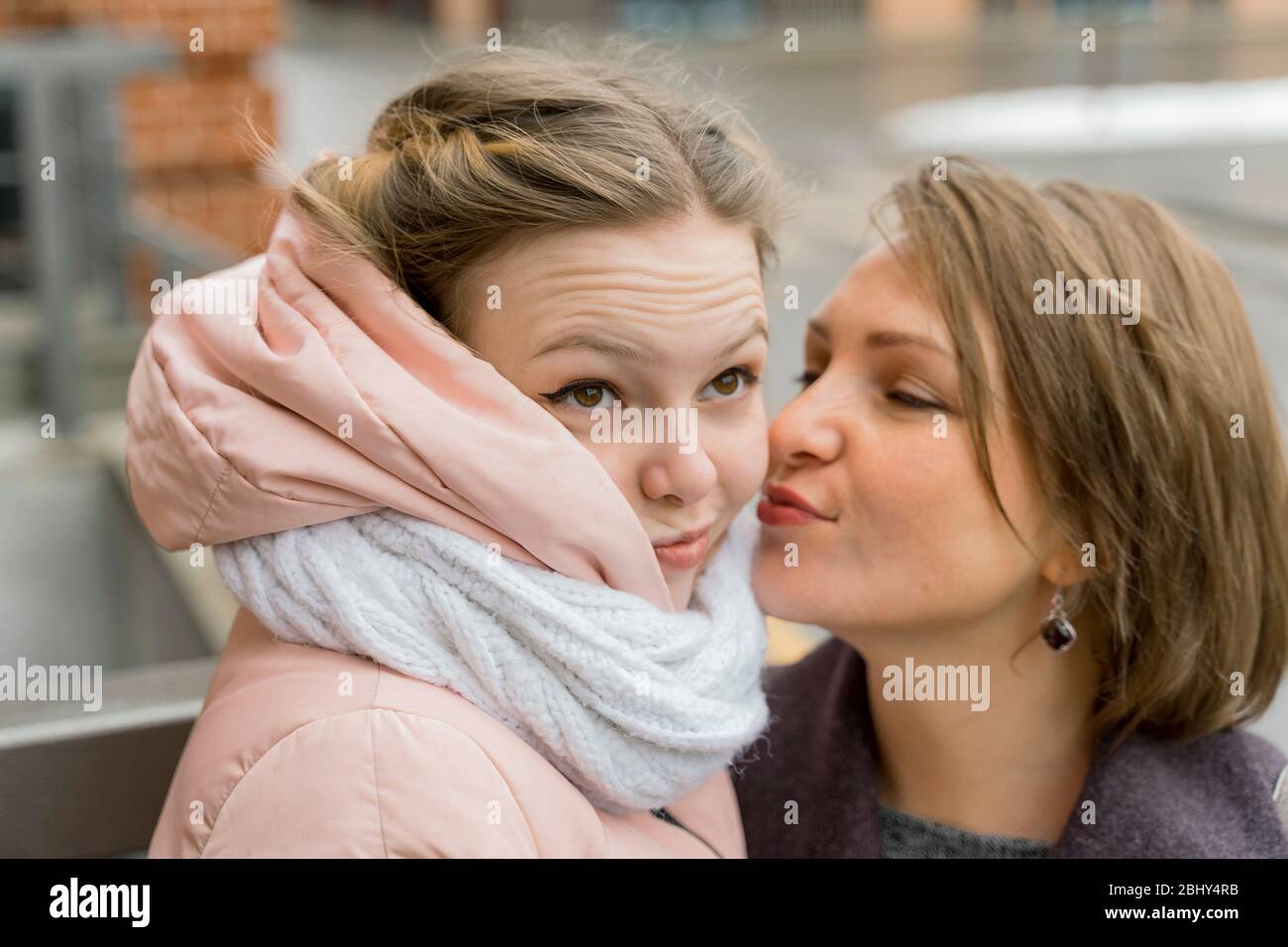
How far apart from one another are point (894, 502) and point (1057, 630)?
0.80 feet

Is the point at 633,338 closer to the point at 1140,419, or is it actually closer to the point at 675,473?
the point at 675,473

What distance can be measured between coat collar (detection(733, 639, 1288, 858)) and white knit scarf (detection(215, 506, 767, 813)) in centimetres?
35

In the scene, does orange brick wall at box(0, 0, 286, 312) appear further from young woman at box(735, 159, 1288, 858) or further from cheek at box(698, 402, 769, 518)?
cheek at box(698, 402, 769, 518)

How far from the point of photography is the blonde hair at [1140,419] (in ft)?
5.14

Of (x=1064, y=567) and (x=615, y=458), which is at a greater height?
(x=615, y=458)

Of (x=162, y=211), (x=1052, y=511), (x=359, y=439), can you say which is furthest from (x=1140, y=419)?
(x=162, y=211)

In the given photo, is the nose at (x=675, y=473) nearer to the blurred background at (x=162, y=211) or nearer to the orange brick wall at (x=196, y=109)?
the blurred background at (x=162, y=211)

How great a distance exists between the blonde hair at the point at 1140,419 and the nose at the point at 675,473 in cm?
40

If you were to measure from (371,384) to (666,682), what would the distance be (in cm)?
35

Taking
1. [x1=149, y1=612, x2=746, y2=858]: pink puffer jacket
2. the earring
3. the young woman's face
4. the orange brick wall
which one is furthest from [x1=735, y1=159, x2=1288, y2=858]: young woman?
the orange brick wall

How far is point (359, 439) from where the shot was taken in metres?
1.19

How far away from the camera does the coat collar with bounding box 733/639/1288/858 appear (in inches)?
61.5
